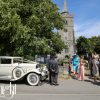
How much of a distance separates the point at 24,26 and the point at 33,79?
8.05 m

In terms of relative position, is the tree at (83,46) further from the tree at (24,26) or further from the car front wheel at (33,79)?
the car front wheel at (33,79)

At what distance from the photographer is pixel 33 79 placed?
1742cm

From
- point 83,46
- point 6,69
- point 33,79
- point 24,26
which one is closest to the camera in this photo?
point 33,79

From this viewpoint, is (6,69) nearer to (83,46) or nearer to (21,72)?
(21,72)

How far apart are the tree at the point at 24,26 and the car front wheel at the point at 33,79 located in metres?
6.95

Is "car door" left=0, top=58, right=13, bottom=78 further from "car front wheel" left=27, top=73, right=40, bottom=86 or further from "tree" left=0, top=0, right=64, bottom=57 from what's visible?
"tree" left=0, top=0, right=64, bottom=57

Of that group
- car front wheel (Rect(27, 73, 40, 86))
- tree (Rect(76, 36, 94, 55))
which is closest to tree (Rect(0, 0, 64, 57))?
car front wheel (Rect(27, 73, 40, 86))

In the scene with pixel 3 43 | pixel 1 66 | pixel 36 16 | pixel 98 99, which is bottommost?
pixel 98 99

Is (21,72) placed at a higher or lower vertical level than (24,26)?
lower

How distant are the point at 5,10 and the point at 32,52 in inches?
199

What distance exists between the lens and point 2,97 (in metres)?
12.8

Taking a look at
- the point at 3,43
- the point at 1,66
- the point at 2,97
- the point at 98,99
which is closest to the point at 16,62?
the point at 1,66

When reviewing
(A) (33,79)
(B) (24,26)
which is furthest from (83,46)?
(A) (33,79)

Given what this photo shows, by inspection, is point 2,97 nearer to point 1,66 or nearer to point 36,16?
point 1,66
